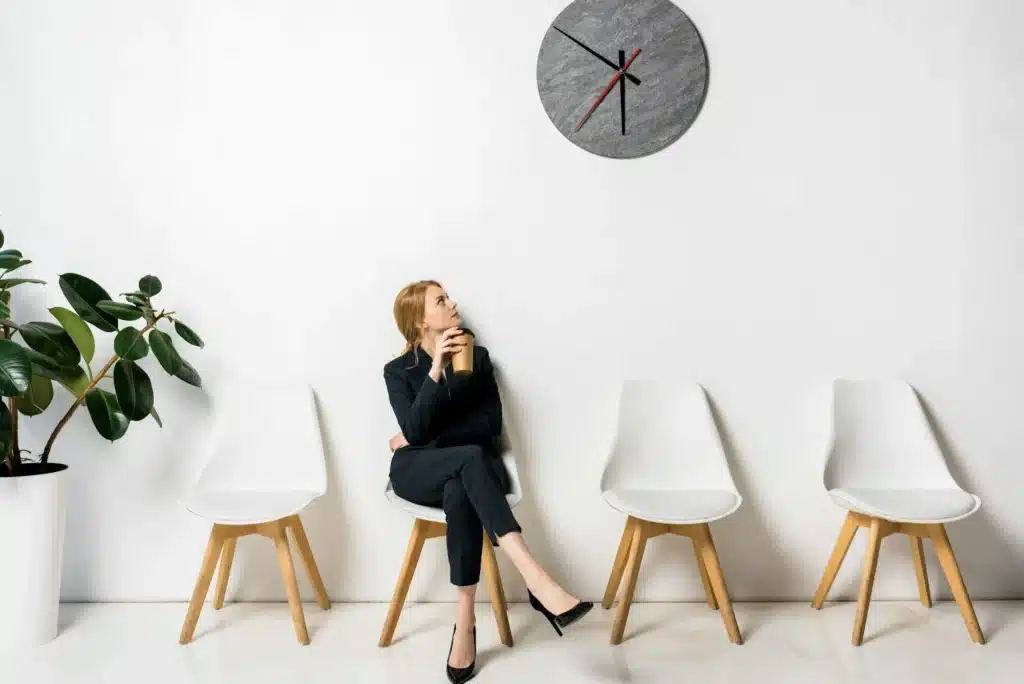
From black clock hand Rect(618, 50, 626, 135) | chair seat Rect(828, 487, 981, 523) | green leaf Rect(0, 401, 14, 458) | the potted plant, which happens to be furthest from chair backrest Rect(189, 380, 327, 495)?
chair seat Rect(828, 487, 981, 523)

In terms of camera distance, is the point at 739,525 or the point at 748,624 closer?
the point at 748,624

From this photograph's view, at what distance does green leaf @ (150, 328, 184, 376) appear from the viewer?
2.49 meters

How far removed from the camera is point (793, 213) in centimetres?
273

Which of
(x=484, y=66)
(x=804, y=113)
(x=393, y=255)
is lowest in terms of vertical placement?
(x=393, y=255)

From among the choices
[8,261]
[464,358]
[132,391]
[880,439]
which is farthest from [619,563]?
[8,261]

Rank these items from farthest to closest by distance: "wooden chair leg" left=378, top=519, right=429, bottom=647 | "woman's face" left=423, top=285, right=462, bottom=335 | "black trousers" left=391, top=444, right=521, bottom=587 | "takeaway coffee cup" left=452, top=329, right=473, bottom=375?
1. "woman's face" left=423, top=285, right=462, bottom=335
2. "wooden chair leg" left=378, top=519, right=429, bottom=647
3. "takeaway coffee cup" left=452, top=329, right=473, bottom=375
4. "black trousers" left=391, top=444, right=521, bottom=587

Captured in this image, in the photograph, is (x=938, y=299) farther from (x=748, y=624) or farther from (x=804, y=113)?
(x=748, y=624)

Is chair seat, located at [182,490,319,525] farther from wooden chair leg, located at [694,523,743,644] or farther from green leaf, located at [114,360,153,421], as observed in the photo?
wooden chair leg, located at [694,523,743,644]

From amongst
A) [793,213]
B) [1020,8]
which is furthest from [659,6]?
[1020,8]

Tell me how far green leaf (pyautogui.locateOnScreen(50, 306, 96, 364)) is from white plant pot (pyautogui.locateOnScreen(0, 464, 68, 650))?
1.35ft

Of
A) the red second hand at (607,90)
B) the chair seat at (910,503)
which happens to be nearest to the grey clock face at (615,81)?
the red second hand at (607,90)

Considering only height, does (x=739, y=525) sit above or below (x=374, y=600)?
above

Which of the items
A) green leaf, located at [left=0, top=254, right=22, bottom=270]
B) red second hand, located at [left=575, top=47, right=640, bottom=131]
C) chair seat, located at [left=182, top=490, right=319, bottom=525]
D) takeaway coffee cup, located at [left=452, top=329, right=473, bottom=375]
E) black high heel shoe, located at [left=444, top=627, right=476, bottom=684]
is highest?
red second hand, located at [left=575, top=47, right=640, bottom=131]

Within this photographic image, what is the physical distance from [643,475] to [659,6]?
1.62 m
